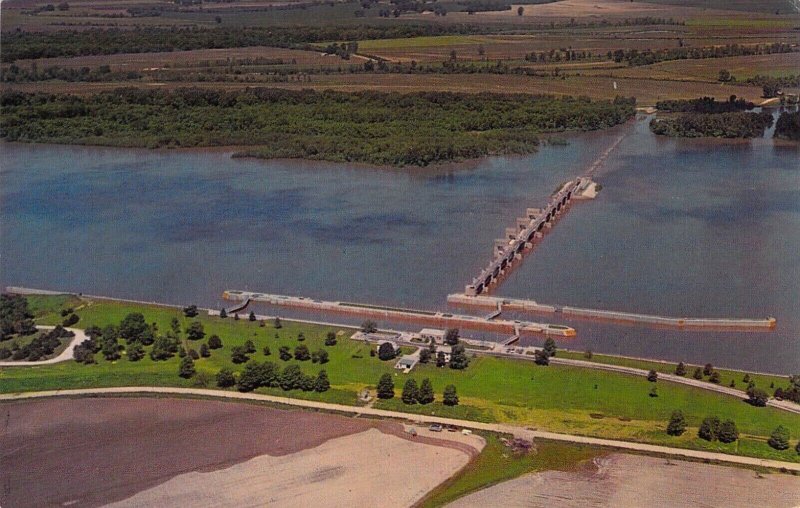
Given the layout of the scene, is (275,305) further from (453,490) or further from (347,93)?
(347,93)

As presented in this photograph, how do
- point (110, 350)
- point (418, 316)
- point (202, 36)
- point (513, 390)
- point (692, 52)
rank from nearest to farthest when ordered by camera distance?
point (513, 390)
point (110, 350)
point (418, 316)
point (692, 52)
point (202, 36)

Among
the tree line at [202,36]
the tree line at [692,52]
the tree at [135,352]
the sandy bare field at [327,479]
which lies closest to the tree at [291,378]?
the sandy bare field at [327,479]

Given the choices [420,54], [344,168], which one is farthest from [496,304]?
[420,54]

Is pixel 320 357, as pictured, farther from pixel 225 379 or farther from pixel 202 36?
pixel 202 36

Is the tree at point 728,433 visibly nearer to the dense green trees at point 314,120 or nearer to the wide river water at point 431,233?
the wide river water at point 431,233

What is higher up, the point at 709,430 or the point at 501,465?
the point at 709,430

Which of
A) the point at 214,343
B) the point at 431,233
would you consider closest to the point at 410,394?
the point at 214,343

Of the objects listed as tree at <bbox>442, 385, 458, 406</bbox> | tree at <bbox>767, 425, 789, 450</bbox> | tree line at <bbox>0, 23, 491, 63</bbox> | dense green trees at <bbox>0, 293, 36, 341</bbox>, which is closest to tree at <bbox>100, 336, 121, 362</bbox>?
dense green trees at <bbox>0, 293, 36, 341</bbox>
